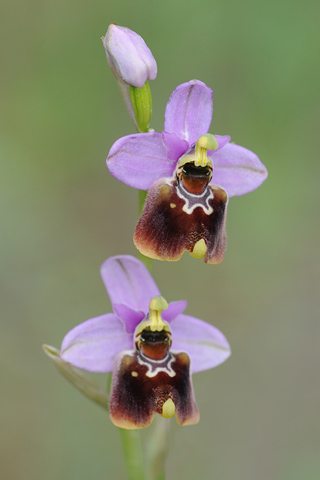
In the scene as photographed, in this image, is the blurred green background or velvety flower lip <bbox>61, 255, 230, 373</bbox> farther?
the blurred green background

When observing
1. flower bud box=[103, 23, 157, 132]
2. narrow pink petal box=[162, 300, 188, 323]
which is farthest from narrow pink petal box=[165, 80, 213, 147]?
narrow pink petal box=[162, 300, 188, 323]

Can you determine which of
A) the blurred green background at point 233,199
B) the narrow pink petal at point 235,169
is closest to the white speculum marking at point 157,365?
the narrow pink petal at point 235,169

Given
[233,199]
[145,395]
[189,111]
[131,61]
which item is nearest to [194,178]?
[189,111]

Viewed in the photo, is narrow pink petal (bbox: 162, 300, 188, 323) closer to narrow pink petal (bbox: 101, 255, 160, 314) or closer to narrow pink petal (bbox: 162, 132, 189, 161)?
narrow pink petal (bbox: 101, 255, 160, 314)

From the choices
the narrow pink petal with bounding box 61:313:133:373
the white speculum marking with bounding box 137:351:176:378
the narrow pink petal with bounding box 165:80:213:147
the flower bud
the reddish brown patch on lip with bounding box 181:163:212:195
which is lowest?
the white speculum marking with bounding box 137:351:176:378

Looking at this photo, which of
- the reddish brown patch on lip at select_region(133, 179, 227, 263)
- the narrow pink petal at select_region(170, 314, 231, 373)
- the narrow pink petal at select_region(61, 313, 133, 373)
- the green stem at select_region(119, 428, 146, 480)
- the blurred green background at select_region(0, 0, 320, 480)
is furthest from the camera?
the blurred green background at select_region(0, 0, 320, 480)

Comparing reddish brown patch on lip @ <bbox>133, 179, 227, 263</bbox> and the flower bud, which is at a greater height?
the flower bud
